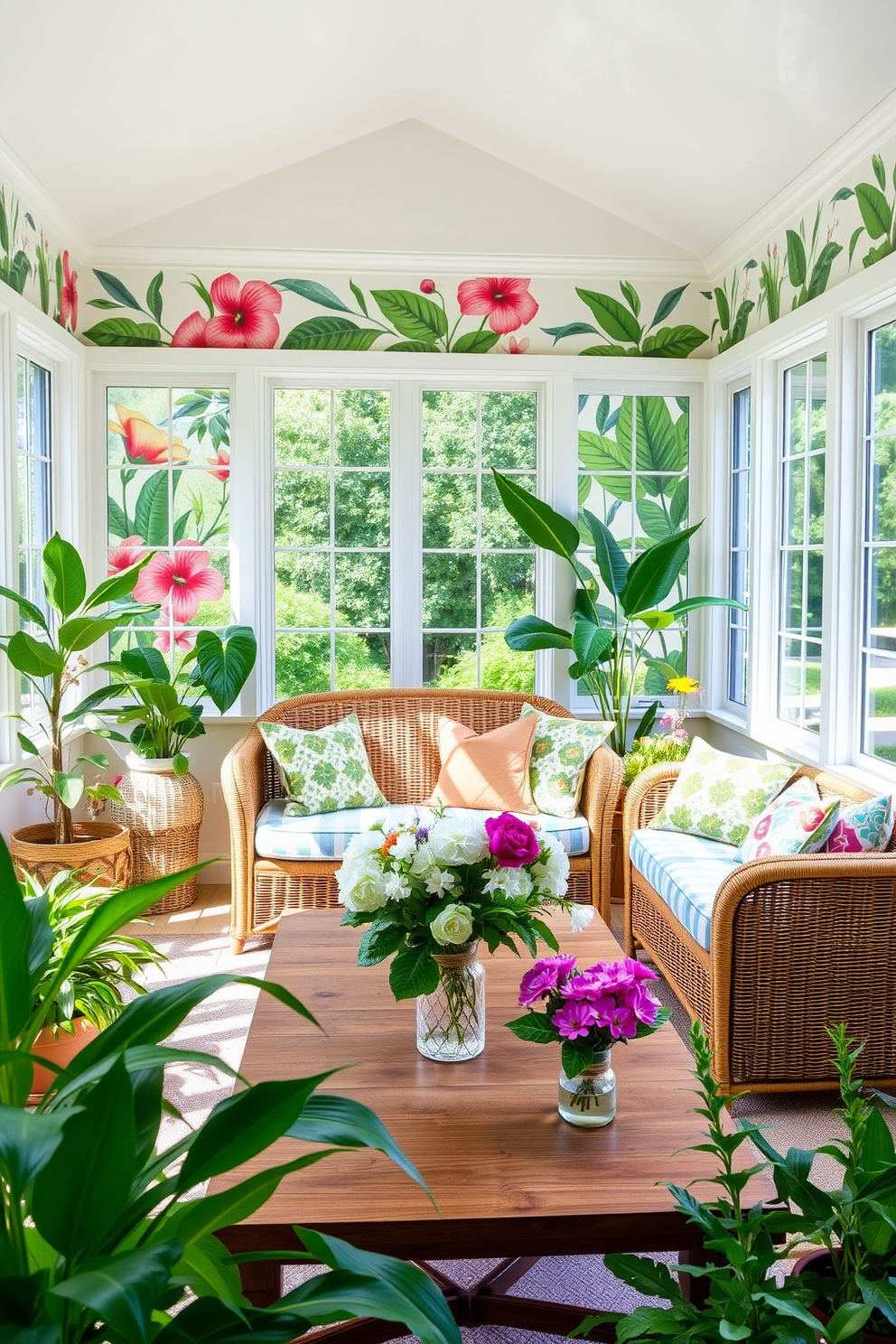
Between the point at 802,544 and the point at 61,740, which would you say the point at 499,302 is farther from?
the point at 61,740

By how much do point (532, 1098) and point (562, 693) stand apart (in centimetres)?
318

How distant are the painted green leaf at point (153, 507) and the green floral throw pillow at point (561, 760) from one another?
194cm

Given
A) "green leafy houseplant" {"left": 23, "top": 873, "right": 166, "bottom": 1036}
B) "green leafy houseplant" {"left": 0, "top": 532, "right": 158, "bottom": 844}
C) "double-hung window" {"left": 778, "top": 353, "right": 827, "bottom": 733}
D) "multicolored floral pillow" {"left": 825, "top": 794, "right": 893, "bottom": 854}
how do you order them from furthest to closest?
"double-hung window" {"left": 778, "top": 353, "right": 827, "bottom": 733}, "green leafy houseplant" {"left": 0, "top": 532, "right": 158, "bottom": 844}, "multicolored floral pillow" {"left": 825, "top": 794, "right": 893, "bottom": 854}, "green leafy houseplant" {"left": 23, "top": 873, "right": 166, "bottom": 1036}

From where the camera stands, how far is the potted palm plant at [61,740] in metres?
3.69

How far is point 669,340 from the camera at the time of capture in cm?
503

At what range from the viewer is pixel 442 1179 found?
169cm

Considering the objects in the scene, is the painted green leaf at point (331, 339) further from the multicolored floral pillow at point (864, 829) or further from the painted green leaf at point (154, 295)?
the multicolored floral pillow at point (864, 829)

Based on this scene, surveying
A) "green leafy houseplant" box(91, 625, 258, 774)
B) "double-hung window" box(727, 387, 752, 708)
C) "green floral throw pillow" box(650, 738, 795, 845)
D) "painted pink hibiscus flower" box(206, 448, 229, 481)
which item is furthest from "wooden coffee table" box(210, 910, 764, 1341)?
"painted pink hibiscus flower" box(206, 448, 229, 481)

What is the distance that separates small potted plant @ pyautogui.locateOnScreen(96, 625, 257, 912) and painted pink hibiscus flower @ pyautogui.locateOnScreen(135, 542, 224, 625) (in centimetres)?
36

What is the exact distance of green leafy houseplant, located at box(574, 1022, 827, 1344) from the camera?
33.2 inches

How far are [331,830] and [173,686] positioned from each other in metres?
0.99

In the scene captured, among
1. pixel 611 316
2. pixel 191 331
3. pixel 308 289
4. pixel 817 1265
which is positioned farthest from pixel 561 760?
pixel 817 1265

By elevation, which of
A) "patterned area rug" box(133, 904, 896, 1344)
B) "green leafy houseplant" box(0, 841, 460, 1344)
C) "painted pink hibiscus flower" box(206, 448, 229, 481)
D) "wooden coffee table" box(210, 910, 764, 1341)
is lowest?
"patterned area rug" box(133, 904, 896, 1344)

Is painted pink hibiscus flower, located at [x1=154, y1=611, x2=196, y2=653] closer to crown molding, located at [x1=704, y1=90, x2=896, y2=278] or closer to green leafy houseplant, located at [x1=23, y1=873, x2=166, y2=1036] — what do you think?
green leafy houseplant, located at [x1=23, y1=873, x2=166, y2=1036]
